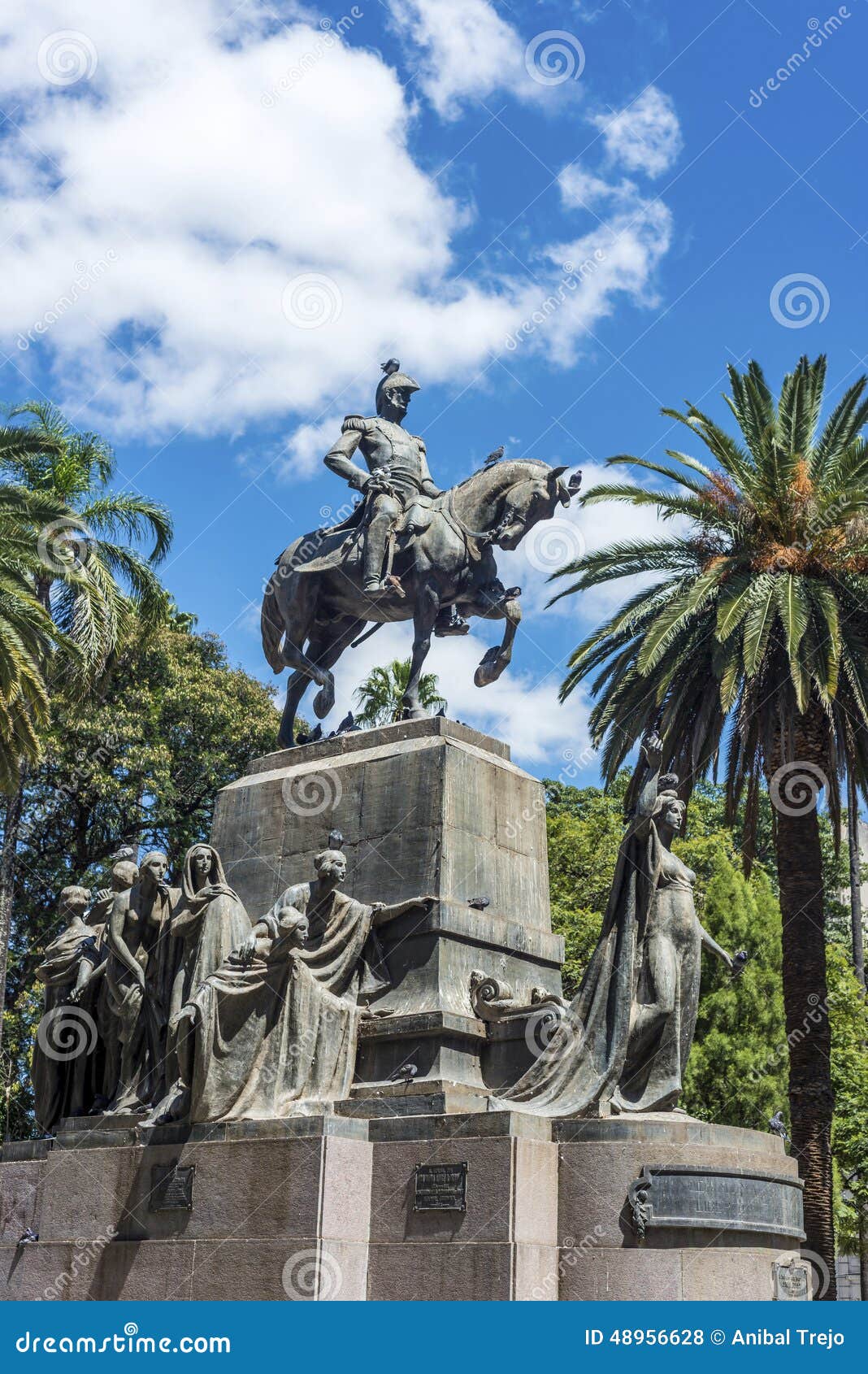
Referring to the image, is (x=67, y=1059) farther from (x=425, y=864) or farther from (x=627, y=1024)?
(x=627, y=1024)

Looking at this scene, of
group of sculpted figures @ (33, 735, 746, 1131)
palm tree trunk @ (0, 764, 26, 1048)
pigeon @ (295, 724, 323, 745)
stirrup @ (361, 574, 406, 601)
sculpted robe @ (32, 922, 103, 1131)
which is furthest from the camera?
palm tree trunk @ (0, 764, 26, 1048)

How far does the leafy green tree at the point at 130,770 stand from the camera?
107ft

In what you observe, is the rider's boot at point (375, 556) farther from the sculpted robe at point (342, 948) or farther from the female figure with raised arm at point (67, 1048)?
the female figure with raised arm at point (67, 1048)

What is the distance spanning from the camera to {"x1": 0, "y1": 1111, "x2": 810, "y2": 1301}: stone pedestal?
1071 centimetres

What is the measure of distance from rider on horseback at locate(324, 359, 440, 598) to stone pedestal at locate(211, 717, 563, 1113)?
192cm

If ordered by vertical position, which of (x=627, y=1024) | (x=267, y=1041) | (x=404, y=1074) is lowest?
(x=404, y=1074)

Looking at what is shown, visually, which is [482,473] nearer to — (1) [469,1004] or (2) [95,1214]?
(1) [469,1004]

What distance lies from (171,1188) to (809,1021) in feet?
39.1

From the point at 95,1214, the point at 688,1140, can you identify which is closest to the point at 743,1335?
the point at 688,1140

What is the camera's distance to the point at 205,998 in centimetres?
1221

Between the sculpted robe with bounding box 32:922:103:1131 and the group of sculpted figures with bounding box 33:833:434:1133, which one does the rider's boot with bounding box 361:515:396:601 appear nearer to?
the group of sculpted figures with bounding box 33:833:434:1133

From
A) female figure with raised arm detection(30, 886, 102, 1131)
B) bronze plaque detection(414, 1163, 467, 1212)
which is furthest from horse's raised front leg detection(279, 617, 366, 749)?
bronze plaque detection(414, 1163, 467, 1212)

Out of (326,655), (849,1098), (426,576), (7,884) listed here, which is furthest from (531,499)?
(849,1098)

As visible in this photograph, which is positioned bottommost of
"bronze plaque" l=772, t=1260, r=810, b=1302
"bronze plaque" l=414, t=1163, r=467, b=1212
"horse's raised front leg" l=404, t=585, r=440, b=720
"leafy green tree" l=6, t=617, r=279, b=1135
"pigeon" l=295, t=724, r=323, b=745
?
"bronze plaque" l=772, t=1260, r=810, b=1302
